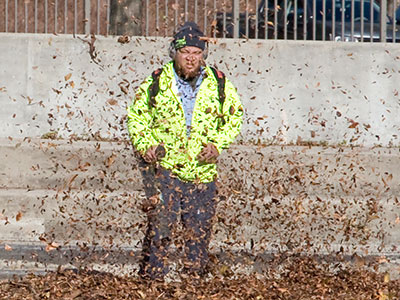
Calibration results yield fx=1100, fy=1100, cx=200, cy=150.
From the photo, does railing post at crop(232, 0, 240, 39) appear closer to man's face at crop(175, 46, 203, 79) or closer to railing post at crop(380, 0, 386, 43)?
railing post at crop(380, 0, 386, 43)

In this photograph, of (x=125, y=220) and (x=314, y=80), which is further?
(x=314, y=80)

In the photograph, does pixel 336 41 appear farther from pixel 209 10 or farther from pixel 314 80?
pixel 209 10

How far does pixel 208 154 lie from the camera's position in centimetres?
785

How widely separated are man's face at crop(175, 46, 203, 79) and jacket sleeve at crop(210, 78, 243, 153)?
316 mm

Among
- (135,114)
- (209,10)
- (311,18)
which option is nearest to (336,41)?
(311,18)

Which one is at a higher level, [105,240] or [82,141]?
[82,141]

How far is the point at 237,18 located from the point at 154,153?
4.48m

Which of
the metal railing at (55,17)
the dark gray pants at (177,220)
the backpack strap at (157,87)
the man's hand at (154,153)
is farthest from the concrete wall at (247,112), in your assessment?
the man's hand at (154,153)

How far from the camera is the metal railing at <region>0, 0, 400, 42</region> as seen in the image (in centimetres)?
1181

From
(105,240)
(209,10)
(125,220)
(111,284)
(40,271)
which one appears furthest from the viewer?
(209,10)

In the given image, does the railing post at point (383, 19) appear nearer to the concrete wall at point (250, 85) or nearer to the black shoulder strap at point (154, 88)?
the concrete wall at point (250, 85)

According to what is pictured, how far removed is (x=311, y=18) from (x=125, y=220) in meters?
3.06

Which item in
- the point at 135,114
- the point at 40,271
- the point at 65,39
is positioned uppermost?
the point at 65,39

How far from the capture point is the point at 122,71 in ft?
39.8
